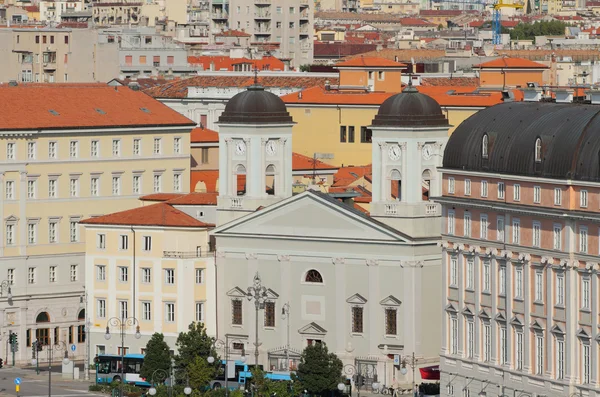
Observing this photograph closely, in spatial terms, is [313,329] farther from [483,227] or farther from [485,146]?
[485,146]

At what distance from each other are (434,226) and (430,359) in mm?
7021

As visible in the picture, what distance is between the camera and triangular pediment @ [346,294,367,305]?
148625mm

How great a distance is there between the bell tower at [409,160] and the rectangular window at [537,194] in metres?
19.2

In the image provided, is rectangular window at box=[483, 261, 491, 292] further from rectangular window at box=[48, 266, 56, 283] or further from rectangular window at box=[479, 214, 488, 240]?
rectangular window at box=[48, 266, 56, 283]

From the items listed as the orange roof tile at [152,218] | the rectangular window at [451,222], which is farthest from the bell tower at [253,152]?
the rectangular window at [451,222]

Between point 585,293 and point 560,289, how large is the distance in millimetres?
1743

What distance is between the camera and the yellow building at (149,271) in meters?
155

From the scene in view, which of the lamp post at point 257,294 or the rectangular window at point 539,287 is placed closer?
the rectangular window at point 539,287

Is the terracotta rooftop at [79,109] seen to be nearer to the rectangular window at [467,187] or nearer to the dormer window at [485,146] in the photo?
the rectangular window at [467,187]

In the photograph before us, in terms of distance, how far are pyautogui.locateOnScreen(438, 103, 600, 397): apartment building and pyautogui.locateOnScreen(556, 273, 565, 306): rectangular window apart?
1.8 inches

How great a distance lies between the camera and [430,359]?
147 m

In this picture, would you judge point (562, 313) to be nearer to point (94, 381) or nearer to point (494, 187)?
point (494, 187)

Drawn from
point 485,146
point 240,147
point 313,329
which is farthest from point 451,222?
point 240,147

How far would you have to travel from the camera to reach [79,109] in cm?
17300
